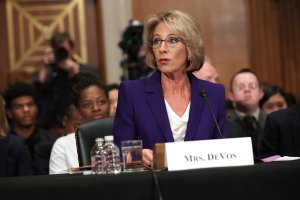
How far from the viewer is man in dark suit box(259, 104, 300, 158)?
4.91 metres

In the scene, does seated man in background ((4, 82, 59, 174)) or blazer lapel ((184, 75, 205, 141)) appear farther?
seated man in background ((4, 82, 59, 174))

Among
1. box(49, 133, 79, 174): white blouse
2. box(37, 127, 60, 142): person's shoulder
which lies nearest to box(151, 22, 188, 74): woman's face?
box(49, 133, 79, 174): white blouse

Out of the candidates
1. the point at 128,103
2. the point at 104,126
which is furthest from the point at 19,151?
the point at 128,103

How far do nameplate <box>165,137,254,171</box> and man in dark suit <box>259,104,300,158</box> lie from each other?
6.71 feet

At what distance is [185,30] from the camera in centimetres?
369

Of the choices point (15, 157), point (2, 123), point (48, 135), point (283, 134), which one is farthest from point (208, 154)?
point (48, 135)

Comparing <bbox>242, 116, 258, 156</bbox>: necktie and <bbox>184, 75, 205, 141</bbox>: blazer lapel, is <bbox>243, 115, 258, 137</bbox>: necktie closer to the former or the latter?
<bbox>242, 116, 258, 156</bbox>: necktie

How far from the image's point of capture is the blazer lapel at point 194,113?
12.0 ft

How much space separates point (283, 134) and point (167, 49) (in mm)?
1540

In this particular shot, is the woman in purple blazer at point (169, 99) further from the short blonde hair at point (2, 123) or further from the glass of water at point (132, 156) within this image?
the short blonde hair at point (2, 123)

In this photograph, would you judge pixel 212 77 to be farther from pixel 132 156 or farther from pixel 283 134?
pixel 132 156

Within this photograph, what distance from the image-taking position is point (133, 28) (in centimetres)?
696

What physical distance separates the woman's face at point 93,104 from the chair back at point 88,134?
694 millimetres

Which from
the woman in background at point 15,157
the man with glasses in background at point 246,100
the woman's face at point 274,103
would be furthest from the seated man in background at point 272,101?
the woman in background at point 15,157
